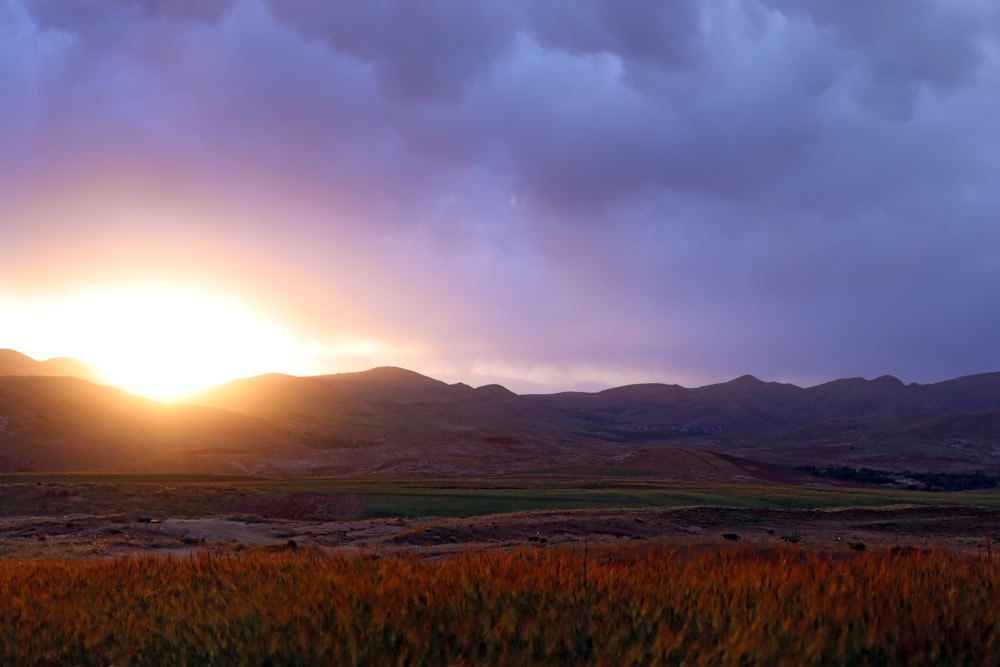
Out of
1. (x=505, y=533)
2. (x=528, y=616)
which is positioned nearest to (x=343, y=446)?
(x=505, y=533)

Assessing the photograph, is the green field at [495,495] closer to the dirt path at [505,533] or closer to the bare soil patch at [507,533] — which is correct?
the bare soil patch at [507,533]

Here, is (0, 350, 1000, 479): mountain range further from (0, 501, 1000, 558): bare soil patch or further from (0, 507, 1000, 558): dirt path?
(0, 501, 1000, 558): bare soil patch

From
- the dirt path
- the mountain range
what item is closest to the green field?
the dirt path

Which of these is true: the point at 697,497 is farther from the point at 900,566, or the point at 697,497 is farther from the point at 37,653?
the point at 37,653

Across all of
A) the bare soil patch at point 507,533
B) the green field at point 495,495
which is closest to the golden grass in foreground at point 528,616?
the bare soil patch at point 507,533

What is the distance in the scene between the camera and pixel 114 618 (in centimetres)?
621

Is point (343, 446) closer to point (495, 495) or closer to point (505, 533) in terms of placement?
point (495, 495)

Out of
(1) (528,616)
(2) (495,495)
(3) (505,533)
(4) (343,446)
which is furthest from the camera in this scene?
(4) (343,446)

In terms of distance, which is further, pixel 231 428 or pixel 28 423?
pixel 231 428

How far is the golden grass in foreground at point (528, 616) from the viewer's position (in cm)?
452

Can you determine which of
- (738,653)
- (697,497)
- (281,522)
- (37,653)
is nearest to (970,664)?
(738,653)

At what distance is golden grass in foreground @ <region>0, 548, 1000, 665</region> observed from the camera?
14.8 ft

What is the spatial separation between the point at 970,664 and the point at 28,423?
101 meters

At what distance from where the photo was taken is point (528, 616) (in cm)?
529
